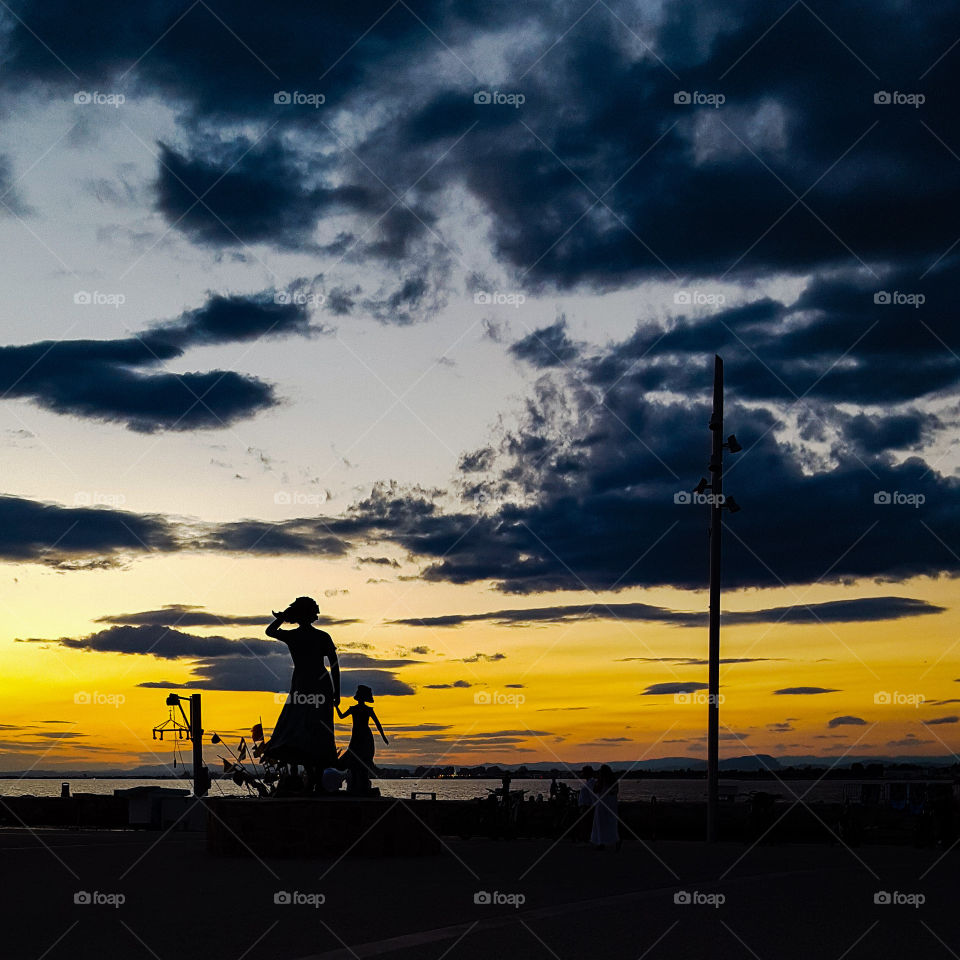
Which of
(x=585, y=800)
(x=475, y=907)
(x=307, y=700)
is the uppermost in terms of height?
(x=307, y=700)

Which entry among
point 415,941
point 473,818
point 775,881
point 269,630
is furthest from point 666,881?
point 473,818

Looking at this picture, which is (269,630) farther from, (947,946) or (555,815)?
(947,946)

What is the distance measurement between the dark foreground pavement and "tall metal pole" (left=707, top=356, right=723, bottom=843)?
11.9 ft

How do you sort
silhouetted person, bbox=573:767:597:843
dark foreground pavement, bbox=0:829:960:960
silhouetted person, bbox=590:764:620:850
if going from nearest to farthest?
dark foreground pavement, bbox=0:829:960:960 → silhouetted person, bbox=590:764:620:850 → silhouetted person, bbox=573:767:597:843

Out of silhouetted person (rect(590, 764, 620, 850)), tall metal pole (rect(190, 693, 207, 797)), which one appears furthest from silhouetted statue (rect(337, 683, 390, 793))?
tall metal pole (rect(190, 693, 207, 797))

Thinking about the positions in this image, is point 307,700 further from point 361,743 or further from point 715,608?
point 715,608

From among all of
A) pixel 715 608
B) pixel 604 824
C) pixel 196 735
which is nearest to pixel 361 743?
pixel 604 824

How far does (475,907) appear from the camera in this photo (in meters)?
13.0

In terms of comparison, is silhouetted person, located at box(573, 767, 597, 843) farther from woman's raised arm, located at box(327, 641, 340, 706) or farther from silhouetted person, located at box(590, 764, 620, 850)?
woman's raised arm, located at box(327, 641, 340, 706)

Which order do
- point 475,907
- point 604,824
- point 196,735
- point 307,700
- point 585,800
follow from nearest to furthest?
point 475,907 → point 307,700 → point 604,824 → point 585,800 → point 196,735

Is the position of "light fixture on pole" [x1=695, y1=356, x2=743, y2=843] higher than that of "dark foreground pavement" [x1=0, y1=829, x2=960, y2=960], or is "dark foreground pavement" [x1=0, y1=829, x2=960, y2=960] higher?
"light fixture on pole" [x1=695, y1=356, x2=743, y2=843]

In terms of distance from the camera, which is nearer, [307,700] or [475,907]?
[475,907]

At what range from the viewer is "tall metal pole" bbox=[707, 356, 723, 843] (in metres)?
24.6

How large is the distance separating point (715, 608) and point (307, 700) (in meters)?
8.42
